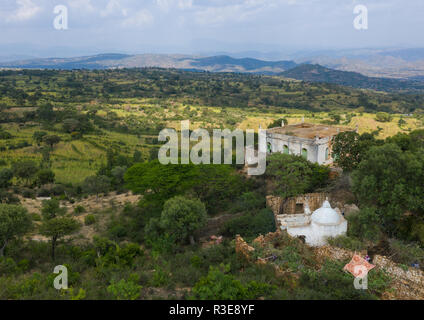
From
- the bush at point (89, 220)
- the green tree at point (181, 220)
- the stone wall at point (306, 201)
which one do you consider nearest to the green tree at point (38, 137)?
the bush at point (89, 220)

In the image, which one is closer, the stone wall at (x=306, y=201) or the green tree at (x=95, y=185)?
the stone wall at (x=306, y=201)

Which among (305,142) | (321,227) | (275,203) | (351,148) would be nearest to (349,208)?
(321,227)

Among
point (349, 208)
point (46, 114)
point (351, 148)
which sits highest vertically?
point (46, 114)

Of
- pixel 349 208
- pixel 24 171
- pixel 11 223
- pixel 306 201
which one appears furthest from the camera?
pixel 24 171

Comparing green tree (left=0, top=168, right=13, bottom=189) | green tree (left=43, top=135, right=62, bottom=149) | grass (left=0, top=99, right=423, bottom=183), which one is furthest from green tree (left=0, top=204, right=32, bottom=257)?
green tree (left=43, top=135, right=62, bottom=149)

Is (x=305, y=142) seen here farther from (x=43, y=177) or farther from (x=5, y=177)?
(x=5, y=177)

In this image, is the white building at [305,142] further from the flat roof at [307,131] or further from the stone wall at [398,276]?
the stone wall at [398,276]

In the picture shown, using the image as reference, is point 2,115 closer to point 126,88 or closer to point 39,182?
point 39,182
